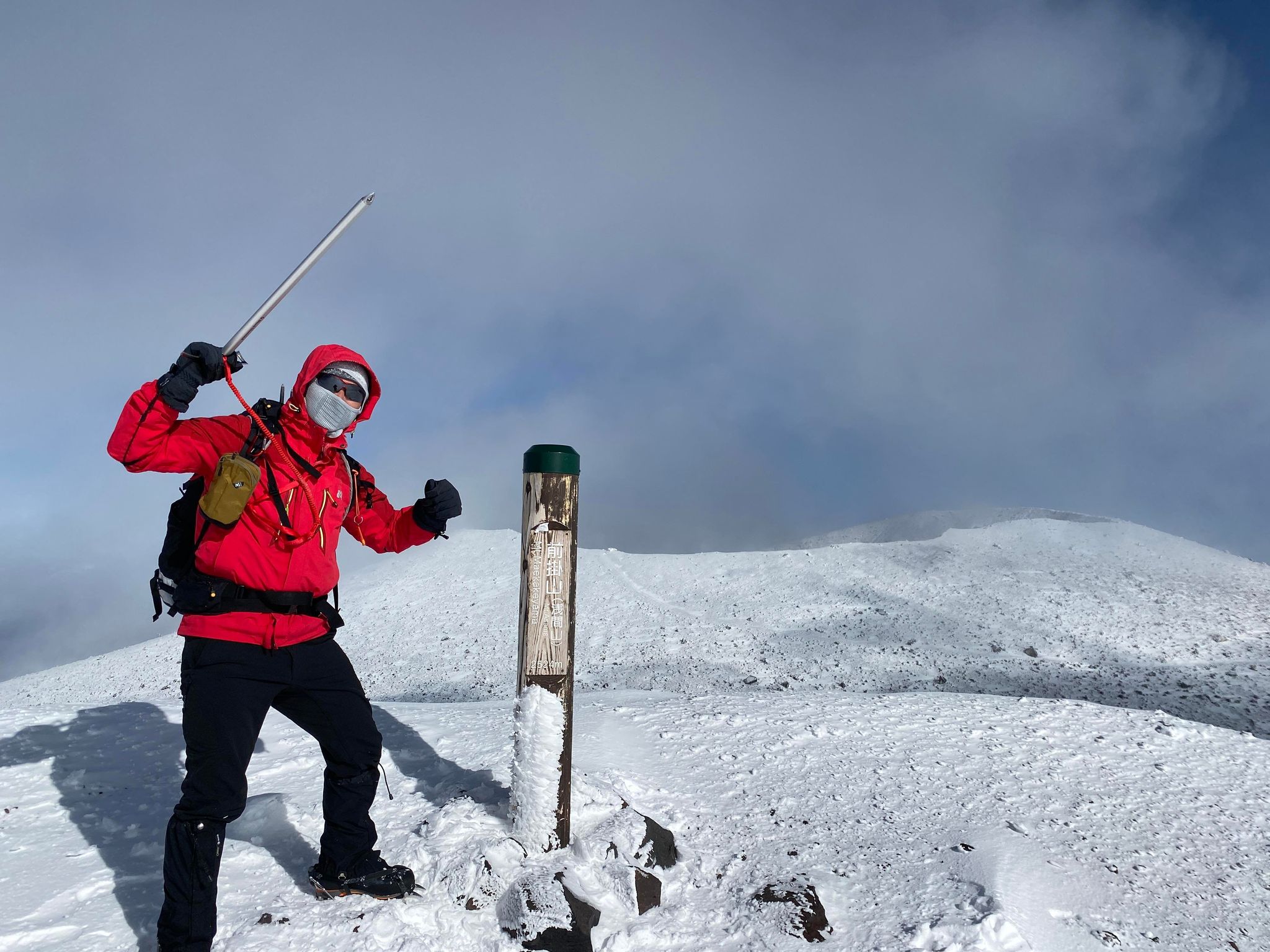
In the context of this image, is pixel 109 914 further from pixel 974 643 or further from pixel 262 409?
pixel 974 643

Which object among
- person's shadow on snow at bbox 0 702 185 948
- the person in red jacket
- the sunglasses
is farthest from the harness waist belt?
person's shadow on snow at bbox 0 702 185 948

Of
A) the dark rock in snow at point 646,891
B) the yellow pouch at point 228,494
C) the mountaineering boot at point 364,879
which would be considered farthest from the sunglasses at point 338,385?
the dark rock in snow at point 646,891

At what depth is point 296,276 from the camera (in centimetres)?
390

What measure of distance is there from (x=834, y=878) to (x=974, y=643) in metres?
8.38

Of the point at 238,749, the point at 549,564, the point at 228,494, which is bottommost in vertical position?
the point at 238,749

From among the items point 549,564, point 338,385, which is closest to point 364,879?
point 549,564

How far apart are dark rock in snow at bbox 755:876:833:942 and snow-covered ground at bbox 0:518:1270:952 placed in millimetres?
104

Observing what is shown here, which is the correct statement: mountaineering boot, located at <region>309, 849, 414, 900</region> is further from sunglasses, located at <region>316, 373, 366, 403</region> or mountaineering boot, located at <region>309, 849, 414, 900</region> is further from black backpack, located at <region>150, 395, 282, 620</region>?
sunglasses, located at <region>316, 373, 366, 403</region>

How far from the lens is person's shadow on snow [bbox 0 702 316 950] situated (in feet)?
13.2

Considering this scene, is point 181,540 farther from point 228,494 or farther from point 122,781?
point 122,781

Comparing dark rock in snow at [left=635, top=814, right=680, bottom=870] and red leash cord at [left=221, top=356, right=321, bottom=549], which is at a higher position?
red leash cord at [left=221, top=356, right=321, bottom=549]

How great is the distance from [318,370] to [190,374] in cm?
61

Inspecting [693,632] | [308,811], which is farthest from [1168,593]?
[308,811]

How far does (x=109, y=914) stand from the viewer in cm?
365
